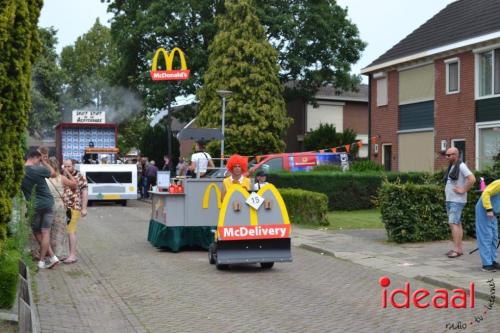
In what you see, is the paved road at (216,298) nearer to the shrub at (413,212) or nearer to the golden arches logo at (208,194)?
the golden arches logo at (208,194)

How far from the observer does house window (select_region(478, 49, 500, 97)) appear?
25822mm

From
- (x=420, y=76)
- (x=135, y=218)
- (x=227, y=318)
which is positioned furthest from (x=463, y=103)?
(x=227, y=318)

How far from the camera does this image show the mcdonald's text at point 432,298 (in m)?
9.00

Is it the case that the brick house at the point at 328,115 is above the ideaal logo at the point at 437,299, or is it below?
above

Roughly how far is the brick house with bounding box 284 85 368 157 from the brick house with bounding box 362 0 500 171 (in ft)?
56.0

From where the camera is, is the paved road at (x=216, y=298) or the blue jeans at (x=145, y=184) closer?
the paved road at (x=216, y=298)

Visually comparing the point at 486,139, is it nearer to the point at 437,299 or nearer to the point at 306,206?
the point at 306,206

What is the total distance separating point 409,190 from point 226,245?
506cm

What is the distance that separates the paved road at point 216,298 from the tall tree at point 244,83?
73.4 ft

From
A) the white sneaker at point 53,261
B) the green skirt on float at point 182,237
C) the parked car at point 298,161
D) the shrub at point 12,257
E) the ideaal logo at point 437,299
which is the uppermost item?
the parked car at point 298,161

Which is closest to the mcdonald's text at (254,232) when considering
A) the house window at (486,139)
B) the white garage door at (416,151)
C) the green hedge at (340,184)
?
the green hedge at (340,184)

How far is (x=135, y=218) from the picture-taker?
75.1ft

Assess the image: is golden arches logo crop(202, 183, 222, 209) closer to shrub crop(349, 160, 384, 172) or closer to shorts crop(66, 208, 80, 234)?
shorts crop(66, 208, 80, 234)

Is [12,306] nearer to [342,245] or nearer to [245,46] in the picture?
[342,245]
